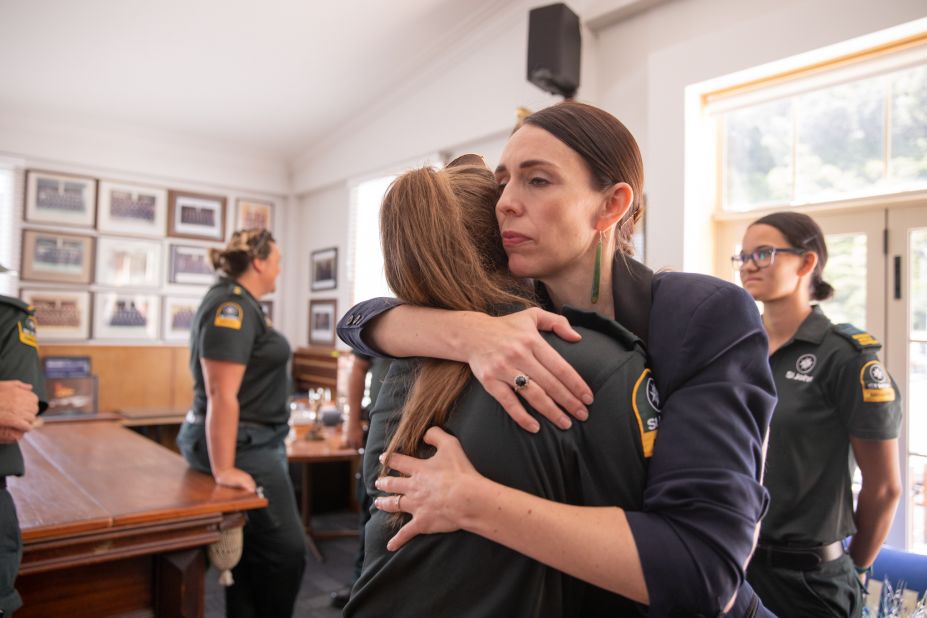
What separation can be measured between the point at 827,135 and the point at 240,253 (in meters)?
2.69

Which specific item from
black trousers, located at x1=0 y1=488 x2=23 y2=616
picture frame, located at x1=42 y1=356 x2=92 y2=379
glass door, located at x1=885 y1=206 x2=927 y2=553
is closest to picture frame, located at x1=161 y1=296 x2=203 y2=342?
picture frame, located at x1=42 y1=356 x2=92 y2=379

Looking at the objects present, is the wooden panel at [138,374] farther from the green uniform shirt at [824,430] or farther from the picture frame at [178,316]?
the green uniform shirt at [824,430]

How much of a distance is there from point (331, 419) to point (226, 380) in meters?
2.28

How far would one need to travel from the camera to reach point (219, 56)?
4.71m

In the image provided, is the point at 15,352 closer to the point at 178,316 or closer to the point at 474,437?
the point at 474,437

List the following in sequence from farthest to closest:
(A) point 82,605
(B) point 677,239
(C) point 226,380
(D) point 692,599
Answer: (B) point 677,239 < (C) point 226,380 < (A) point 82,605 < (D) point 692,599

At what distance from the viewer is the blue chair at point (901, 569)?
5.92 ft

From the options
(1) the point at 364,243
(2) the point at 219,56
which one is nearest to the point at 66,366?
(1) the point at 364,243

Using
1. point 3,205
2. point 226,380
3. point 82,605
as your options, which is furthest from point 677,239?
point 3,205

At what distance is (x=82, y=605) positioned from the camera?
1840 millimetres

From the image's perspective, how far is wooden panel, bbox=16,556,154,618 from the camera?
1771 mm

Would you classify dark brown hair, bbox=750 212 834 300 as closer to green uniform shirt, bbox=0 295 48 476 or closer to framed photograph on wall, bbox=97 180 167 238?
green uniform shirt, bbox=0 295 48 476

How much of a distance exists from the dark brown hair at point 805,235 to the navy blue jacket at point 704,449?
1205 mm

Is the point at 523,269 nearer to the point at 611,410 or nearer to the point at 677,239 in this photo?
the point at 611,410
